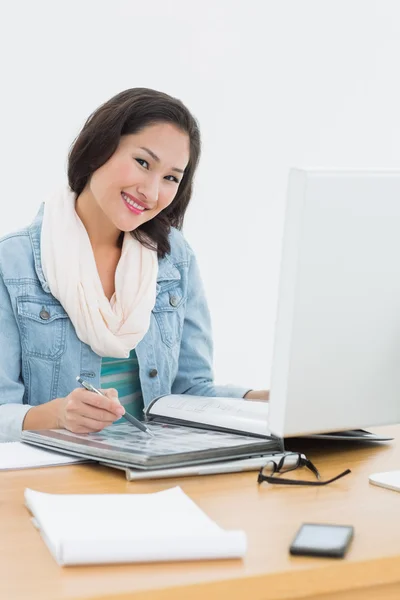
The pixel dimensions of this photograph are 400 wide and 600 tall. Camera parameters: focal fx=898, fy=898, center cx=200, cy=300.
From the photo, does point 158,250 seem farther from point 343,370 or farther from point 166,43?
point 166,43

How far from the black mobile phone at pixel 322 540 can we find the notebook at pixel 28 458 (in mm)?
495

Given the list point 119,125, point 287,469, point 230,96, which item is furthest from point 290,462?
point 230,96

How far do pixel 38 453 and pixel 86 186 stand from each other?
85 cm

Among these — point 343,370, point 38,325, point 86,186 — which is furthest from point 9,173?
point 343,370

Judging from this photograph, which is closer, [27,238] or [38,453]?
[38,453]

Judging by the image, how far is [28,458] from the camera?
148 centimetres

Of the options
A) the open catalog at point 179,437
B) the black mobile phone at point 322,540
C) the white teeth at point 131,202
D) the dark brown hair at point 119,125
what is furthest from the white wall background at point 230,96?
the black mobile phone at point 322,540

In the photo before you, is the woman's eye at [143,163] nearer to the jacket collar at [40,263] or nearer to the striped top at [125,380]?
the jacket collar at [40,263]

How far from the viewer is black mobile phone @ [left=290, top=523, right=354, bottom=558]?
103cm

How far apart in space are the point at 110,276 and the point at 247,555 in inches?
48.9

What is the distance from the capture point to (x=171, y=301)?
2.22 m

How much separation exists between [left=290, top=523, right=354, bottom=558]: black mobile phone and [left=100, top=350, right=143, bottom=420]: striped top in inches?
A: 40.2

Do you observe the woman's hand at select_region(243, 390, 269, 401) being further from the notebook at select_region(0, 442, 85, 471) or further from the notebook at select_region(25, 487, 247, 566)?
the notebook at select_region(25, 487, 247, 566)

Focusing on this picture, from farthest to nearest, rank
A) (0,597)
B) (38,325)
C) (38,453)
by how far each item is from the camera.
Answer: (38,325), (38,453), (0,597)
